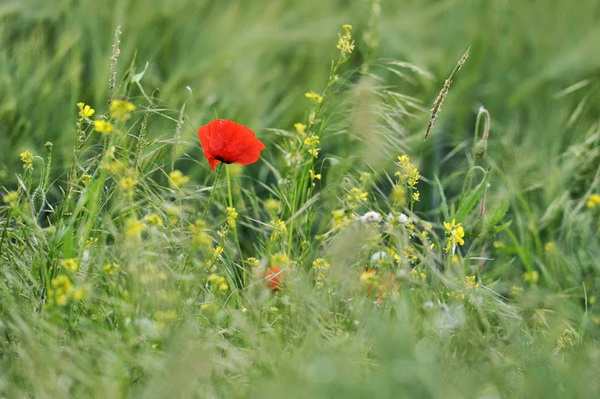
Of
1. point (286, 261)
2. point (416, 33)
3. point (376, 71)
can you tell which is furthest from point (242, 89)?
point (286, 261)

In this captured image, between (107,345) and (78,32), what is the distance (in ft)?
4.57

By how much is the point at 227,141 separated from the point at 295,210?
203 mm

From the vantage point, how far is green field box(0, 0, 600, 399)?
1097 mm

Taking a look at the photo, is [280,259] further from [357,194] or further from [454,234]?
[454,234]

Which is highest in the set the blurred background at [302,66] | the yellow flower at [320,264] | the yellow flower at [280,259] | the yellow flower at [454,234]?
the yellow flower at [280,259]

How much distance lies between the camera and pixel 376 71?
255cm

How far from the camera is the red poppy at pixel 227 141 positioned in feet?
4.70

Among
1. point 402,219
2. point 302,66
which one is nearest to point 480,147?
point 402,219

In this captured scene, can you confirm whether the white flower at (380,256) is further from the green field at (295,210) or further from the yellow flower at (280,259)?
the yellow flower at (280,259)

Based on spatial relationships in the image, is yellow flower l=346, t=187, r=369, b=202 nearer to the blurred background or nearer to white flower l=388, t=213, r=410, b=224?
white flower l=388, t=213, r=410, b=224

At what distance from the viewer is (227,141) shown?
144 centimetres

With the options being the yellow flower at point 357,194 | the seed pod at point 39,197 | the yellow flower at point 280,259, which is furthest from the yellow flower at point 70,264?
the yellow flower at point 357,194

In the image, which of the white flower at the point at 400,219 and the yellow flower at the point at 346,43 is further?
the yellow flower at the point at 346,43

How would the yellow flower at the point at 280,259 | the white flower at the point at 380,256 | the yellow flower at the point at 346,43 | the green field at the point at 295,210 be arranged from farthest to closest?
the yellow flower at the point at 346,43 < the white flower at the point at 380,256 < the yellow flower at the point at 280,259 < the green field at the point at 295,210
